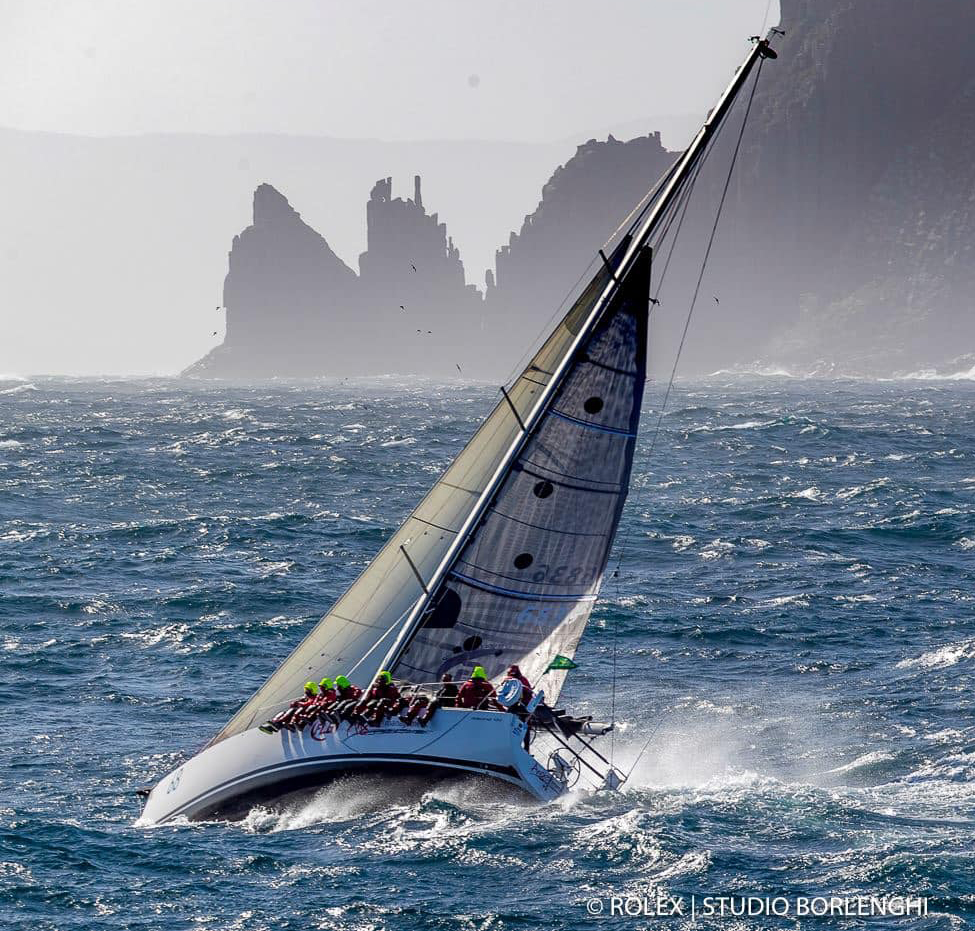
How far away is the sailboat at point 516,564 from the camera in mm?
23984

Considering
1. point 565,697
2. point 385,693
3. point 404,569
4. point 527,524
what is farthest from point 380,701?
point 565,697

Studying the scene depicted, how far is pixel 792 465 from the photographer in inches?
2778

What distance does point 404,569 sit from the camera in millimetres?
25016

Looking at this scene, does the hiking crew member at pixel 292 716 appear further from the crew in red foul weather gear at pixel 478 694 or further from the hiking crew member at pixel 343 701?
the crew in red foul weather gear at pixel 478 694

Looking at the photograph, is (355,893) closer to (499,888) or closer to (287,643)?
(499,888)

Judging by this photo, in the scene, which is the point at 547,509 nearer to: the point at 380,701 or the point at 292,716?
the point at 380,701

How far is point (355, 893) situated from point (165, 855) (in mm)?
3356

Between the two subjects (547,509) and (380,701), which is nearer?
(380,701)

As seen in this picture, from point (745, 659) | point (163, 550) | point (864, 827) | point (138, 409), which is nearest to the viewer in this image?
point (864, 827)

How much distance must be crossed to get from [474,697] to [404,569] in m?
2.58

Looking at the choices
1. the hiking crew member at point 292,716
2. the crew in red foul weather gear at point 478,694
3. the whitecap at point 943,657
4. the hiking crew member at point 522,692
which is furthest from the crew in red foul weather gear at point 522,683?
the whitecap at point 943,657

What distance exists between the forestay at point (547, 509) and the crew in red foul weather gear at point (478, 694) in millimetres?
977

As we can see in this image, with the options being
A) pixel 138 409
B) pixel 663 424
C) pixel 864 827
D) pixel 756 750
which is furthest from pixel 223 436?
pixel 864 827

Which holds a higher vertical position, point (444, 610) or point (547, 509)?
point (547, 509)
